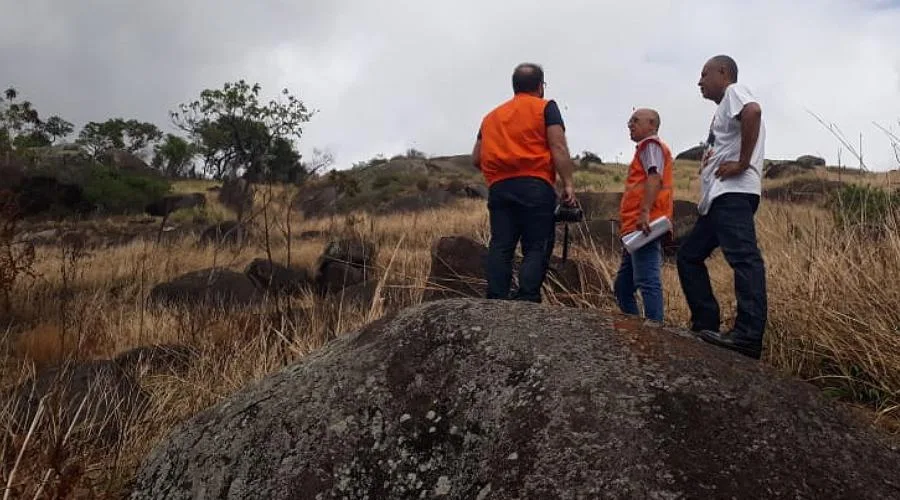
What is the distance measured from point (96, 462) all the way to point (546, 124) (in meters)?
2.97

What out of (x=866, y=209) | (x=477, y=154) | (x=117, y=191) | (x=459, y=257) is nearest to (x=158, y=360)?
(x=477, y=154)

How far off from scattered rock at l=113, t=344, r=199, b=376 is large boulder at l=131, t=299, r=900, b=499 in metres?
2.74

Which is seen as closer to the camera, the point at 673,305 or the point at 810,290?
the point at 810,290

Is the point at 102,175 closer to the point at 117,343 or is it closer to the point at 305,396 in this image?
the point at 117,343

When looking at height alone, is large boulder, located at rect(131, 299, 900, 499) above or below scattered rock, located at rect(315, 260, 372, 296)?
above

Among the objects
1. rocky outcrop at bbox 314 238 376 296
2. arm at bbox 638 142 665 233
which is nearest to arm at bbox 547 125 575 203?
arm at bbox 638 142 665 233

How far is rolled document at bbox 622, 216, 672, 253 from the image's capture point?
4.46 m

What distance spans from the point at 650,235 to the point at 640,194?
0.30m

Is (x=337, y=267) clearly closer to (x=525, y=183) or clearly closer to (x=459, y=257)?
(x=459, y=257)

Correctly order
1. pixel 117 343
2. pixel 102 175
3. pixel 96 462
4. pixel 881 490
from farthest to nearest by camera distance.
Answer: pixel 102 175
pixel 117 343
pixel 96 462
pixel 881 490

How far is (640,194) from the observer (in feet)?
15.3

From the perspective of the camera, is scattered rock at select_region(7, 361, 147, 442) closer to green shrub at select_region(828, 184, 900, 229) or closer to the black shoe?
the black shoe

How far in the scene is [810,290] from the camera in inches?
151

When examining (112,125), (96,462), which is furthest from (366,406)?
(112,125)
